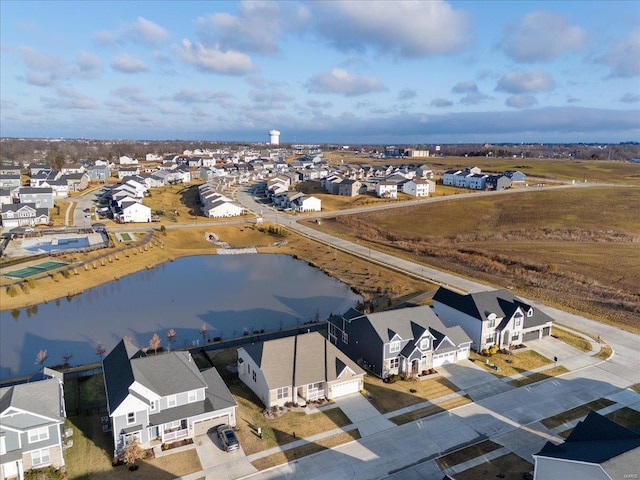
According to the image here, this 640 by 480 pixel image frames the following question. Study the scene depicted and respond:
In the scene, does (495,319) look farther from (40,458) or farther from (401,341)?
(40,458)

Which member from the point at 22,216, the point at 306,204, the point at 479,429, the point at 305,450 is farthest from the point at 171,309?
the point at 306,204

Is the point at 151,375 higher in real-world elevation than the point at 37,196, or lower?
lower

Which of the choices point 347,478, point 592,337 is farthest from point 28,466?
point 592,337

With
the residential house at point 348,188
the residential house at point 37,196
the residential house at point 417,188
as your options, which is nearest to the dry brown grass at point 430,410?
the residential house at point 37,196

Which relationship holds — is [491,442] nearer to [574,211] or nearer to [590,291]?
[590,291]

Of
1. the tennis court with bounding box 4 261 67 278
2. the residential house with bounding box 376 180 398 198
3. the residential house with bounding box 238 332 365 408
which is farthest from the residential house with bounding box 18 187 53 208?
the residential house with bounding box 238 332 365 408
